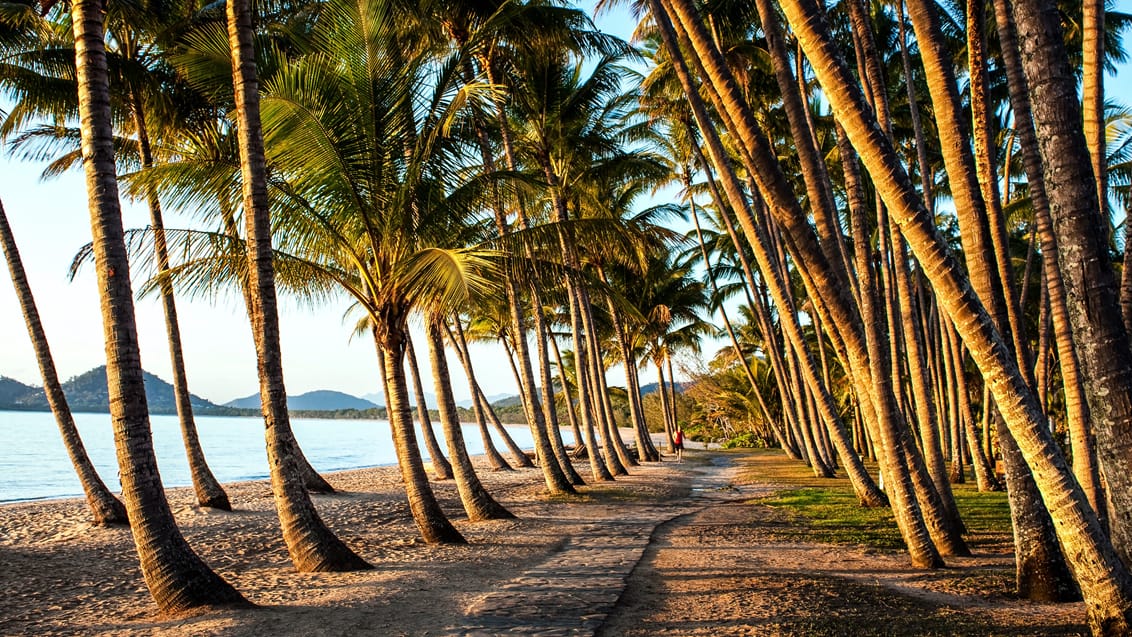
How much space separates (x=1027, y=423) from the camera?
410 cm

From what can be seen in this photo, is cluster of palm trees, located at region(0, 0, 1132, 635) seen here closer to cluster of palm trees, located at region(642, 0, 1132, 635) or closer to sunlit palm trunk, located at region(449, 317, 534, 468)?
cluster of palm trees, located at region(642, 0, 1132, 635)

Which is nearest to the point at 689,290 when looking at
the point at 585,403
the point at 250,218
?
the point at 585,403

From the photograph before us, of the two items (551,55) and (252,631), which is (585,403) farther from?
(252,631)

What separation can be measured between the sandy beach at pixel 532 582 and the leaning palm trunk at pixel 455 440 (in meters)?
0.47

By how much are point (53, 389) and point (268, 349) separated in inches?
234

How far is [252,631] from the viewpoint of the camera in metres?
5.34

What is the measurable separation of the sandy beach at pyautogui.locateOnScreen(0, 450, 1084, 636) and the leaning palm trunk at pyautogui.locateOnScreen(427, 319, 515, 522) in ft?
1.55

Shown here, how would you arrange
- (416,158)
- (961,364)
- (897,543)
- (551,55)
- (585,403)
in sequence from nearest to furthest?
(897,543)
(416,158)
(961,364)
(551,55)
(585,403)

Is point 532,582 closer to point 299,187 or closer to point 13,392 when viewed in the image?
point 299,187

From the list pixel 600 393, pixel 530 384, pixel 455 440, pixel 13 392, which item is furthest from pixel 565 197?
pixel 13 392

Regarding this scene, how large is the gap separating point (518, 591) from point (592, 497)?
7.92 m

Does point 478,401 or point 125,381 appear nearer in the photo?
point 125,381

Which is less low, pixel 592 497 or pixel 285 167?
pixel 285 167

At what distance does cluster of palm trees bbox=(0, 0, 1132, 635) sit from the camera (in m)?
4.36
